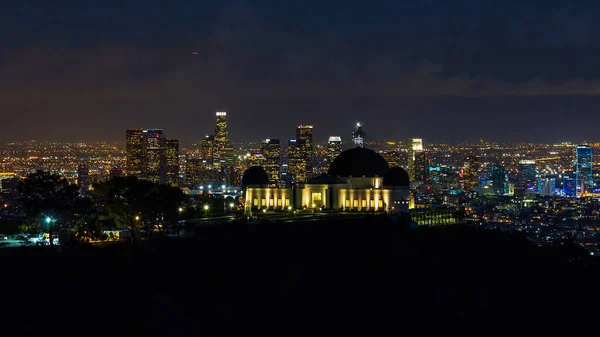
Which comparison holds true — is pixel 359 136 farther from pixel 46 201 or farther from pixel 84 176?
pixel 84 176

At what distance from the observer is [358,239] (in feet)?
207

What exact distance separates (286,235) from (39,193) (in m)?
18.7

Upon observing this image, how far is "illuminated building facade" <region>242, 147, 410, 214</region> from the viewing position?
284 ft

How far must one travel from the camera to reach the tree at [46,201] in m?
60.6

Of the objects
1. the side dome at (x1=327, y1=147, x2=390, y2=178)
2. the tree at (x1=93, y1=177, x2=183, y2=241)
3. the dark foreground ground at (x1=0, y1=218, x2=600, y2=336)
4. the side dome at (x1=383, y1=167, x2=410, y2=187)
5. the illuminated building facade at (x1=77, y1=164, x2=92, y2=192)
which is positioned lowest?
the dark foreground ground at (x1=0, y1=218, x2=600, y2=336)

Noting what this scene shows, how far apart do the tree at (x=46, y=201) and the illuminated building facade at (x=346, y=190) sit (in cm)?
2620

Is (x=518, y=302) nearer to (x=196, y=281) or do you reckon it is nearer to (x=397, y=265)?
(x=397, y=265)

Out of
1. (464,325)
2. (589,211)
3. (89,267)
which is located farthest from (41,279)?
(589,211)

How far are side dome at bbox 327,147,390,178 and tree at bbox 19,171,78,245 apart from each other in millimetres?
34992

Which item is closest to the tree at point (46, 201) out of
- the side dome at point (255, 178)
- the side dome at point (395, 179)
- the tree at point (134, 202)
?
the tree at point (134, 202)

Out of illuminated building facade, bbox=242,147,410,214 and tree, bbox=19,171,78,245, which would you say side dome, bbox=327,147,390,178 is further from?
tree, bbox=19,171,78,245

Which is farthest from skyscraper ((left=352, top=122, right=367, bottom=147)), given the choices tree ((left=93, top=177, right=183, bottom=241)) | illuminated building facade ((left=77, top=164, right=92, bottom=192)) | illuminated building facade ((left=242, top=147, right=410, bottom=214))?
illuminated building facade ((left=77, top=164, right=92, bottom=192))

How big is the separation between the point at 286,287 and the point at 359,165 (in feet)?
149

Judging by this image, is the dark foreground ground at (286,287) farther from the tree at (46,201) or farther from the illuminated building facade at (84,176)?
the illuminated building facade at (84,176)
